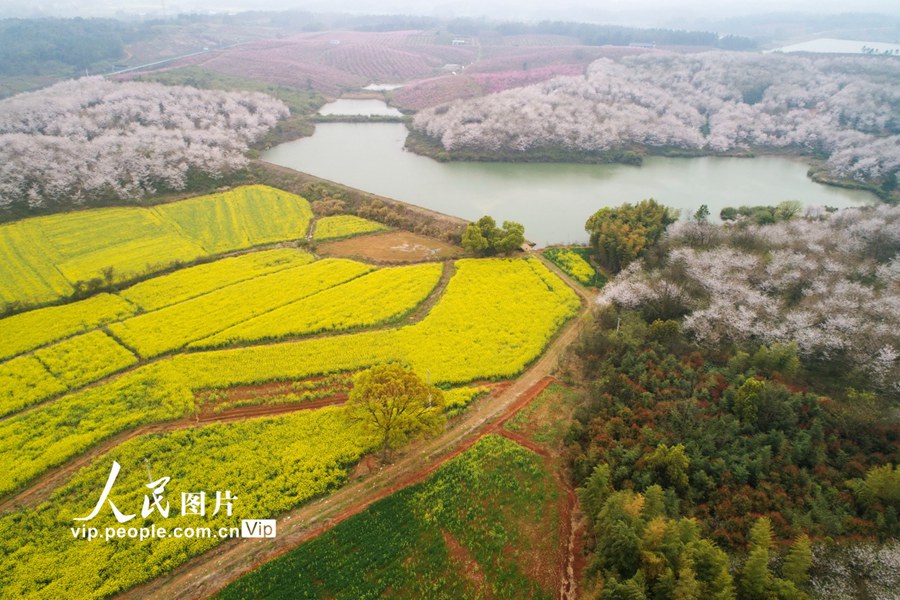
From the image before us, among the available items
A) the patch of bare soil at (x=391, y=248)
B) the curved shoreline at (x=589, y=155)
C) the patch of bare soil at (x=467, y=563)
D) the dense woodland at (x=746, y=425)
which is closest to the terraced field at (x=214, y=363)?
the patch of bare soil at (x=391, y=248)

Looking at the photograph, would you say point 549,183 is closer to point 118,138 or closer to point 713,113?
point 713,113

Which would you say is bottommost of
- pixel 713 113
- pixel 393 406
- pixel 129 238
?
pixel 129 238

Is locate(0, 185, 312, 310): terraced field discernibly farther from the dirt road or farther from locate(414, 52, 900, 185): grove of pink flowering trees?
locate(414, 52, 900, 185): grove of pink flowering trees

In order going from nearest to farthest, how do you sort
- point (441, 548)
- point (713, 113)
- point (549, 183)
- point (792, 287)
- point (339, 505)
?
1. point (441, 548)
2. point (339, 505)
3. point (792, 287)
4. point (549, 183)
5. point (713, 113)

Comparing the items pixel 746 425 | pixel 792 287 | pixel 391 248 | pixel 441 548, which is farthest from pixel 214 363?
pixel 792 287

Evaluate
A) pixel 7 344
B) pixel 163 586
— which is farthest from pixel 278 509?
pixel 7 344

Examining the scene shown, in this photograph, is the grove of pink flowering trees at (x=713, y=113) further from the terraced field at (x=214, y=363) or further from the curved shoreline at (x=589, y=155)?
the terraced field at (x=214, y=363)
